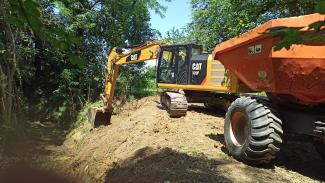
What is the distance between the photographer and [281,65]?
6551mm

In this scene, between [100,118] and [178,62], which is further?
[100,118]

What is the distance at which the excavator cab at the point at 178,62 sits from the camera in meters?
13.2

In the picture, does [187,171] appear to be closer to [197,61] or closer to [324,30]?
[324,30]

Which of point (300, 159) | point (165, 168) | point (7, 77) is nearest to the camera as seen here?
point (165, 168)

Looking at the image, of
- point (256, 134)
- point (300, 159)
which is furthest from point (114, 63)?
point (256, 134)

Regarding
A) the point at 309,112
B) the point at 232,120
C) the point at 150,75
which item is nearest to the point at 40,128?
the point at 150,75

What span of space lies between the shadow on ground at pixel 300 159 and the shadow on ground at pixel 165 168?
1074 mm

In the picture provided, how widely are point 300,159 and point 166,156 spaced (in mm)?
2660

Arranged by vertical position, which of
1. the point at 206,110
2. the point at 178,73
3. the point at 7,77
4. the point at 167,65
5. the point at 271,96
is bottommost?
the point at 206,110

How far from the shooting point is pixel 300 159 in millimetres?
8711

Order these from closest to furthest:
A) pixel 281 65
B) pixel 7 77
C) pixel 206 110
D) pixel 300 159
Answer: pixel 281 65, pixel 300 159, pixel 206 110, pixel 7 77

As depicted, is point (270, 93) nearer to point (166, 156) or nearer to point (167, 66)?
point (166, 156)

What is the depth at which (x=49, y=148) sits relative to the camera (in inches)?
580

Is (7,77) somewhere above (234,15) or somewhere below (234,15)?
below
